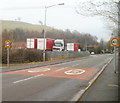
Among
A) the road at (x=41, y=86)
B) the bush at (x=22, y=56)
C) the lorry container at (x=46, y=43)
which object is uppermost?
the lorry container at (x=46, y=43)

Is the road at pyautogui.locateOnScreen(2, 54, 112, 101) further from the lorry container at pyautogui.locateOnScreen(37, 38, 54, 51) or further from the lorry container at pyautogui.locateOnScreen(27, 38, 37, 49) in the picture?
the lorry container at pyautogui.locateOnScreen(27, 38, 37, 49)

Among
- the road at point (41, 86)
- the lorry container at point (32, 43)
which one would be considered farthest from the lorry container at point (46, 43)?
the road at point (41, 86)

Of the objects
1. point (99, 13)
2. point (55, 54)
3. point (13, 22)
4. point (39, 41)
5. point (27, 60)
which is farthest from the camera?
point (13, 22)

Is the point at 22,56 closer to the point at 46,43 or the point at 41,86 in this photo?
the point at 41,86

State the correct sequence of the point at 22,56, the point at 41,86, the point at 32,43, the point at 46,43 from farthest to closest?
the point at 46,43, the point at 32,43, the point at 22,56, the point at 41,86

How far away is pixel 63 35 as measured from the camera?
393ft

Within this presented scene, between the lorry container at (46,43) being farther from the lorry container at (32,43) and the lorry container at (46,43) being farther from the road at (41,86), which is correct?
the road at (41,86)

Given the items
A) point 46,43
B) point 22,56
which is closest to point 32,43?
point 46,43

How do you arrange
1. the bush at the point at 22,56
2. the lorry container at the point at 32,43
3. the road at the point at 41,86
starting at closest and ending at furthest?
the road at the point at 41,86
the bush at the point at 22,56
the lorry container at the point at 32,43

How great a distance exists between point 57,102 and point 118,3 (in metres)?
5.46

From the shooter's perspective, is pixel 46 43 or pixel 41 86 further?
pixel 46 43

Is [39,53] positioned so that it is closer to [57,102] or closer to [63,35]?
[57,102]

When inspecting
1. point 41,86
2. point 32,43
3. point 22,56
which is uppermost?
point 32,43

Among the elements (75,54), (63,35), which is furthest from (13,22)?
(75,54)
